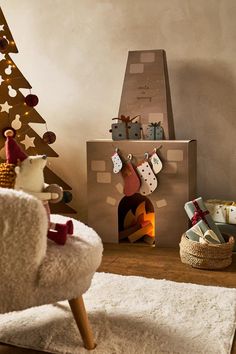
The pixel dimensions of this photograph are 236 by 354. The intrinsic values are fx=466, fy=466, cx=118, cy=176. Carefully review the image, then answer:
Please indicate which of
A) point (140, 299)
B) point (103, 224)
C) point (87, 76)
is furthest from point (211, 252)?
point (87, 76)

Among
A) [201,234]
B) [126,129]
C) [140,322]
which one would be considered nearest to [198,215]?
[201,234]

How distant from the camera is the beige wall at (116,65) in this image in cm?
311

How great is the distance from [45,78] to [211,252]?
5.98 ft

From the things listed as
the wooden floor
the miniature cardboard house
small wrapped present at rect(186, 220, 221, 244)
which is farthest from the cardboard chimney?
small wrapped present at rect(186, 220, 221, 244)

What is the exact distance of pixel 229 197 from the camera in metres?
3.19

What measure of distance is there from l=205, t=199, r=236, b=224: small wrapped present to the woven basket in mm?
246

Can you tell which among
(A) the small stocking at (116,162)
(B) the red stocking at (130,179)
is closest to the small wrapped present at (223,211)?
(B) the red stocking at (130,179)

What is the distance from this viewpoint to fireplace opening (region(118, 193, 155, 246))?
317 centimetres

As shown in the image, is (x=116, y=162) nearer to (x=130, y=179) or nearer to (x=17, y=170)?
(x=130, y=179)

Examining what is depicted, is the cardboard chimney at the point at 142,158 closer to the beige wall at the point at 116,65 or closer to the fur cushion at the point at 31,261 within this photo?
the beige wall at the point at 116,65

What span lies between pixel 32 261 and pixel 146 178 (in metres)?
1.53

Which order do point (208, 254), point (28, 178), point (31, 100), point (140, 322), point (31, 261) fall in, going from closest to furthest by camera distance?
point (31, 261)
point (28, 178)
point (140, 322)
point (208, 254)
point (31, 100)

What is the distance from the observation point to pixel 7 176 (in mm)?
1637

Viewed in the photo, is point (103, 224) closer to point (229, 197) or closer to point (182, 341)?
point (229, 197)
